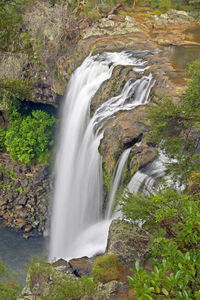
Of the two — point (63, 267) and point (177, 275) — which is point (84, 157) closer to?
point (63, 267)

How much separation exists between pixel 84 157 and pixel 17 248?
663cm

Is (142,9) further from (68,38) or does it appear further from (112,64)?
(112,64)

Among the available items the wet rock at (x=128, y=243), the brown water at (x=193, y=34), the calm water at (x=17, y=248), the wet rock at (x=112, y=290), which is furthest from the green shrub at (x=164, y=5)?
the wet rock at (x=112, y=290)

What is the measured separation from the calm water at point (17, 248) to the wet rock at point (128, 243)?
7.96m

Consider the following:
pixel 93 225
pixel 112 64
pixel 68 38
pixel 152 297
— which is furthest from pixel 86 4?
pixel 152 297

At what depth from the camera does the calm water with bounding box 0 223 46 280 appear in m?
14.9

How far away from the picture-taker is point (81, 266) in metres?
8.91

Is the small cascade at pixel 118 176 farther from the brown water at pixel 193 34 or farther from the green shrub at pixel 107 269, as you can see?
the brown water at pixel 193 34

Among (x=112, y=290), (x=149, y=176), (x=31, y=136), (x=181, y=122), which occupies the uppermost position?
(x=181, y=122)

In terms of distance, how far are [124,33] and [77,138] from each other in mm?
10428

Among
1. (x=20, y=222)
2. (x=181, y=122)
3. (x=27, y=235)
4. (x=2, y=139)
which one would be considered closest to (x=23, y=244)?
(x=27, y=235)

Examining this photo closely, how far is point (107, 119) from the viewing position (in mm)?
13766

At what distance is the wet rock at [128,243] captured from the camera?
7996 mm

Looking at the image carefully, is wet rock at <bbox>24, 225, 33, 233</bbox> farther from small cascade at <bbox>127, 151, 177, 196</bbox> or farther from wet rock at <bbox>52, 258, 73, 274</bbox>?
small cascade at <bbox>127, 151, 177, 196</bbox>
